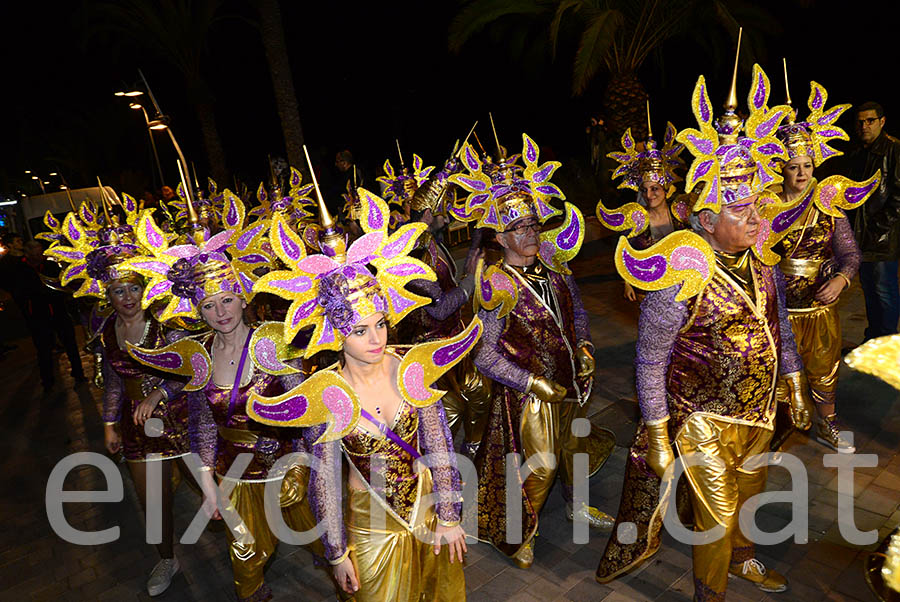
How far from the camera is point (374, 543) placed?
9.55 ft

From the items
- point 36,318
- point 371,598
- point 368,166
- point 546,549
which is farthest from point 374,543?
point 368,166

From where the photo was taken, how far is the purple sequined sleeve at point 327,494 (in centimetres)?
279

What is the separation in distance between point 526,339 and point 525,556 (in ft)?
4.91

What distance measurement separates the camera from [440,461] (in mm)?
2990

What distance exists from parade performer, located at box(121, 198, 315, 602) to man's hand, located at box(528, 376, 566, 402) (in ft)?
4.68

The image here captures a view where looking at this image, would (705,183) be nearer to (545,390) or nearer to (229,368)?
(545,390)

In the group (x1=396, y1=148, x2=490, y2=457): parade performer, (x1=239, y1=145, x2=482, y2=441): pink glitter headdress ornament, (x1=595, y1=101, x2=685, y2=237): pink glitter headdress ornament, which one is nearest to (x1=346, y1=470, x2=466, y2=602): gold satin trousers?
(x1=239, y1=145, x2=482, y2=441): pink glitter headdress ornament

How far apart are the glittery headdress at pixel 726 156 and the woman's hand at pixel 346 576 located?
7.88 ft

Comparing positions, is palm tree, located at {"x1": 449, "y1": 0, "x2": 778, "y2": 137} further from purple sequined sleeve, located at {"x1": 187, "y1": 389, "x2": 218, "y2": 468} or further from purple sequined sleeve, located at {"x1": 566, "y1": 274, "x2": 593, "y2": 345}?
purple sequined sleeve, located at {"x1": 187, "y1": 389, "x2": 218, "y2": 468}

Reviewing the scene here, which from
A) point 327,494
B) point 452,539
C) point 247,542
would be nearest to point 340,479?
point 327,494

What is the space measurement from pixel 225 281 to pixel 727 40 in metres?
14.6

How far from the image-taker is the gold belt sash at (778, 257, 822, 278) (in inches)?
190

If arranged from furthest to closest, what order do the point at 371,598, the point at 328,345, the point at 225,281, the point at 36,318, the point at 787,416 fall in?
1. the point at 36,318
2. the point at 787,416
3. the point at 225,281
4. the point at 371,598
5. the point at 328,345

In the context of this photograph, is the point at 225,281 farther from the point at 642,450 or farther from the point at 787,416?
the point at 787,416
